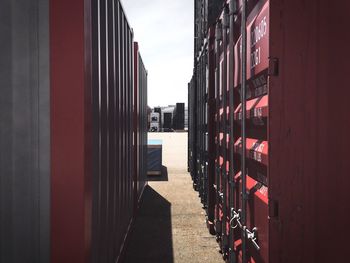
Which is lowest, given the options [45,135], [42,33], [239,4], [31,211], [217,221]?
[217,221]

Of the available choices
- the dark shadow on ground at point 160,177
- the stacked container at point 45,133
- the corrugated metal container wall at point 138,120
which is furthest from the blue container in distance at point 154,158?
the stacked container at point 45,133

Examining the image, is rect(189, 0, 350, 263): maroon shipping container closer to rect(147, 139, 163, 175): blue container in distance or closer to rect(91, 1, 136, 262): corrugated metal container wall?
rect(91, 1, 136, 262): corrugated metal container wall

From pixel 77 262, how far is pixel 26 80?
123 centimetres

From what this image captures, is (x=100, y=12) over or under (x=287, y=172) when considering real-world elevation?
over

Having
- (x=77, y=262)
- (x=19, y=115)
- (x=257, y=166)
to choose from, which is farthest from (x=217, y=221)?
(x=19, y=115)

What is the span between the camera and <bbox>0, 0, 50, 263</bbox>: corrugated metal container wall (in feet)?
7.57

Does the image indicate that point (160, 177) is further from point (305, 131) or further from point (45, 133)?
point (45, 133)

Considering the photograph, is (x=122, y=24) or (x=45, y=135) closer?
(x=45, y=135)

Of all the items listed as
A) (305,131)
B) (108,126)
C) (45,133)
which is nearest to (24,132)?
(45,133)

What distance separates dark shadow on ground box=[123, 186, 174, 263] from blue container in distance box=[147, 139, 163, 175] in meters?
3.97

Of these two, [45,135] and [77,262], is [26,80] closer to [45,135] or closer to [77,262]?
[45,135]

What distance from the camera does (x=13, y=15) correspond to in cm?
229

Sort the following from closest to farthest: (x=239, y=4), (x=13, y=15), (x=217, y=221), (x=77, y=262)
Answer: (x=13, y=15) < (x=77, y=262) < (x=239, y=4) < (x=217, y=221)

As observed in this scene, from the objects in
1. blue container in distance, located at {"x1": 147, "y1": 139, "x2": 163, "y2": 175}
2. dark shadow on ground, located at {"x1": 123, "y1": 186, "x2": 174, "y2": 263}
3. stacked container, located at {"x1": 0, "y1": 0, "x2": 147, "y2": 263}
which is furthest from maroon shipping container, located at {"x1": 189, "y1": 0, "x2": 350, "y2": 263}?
blue container in distance, located at {"x1": 147, "y1": 139, "x2": 163, "y2": 175}
